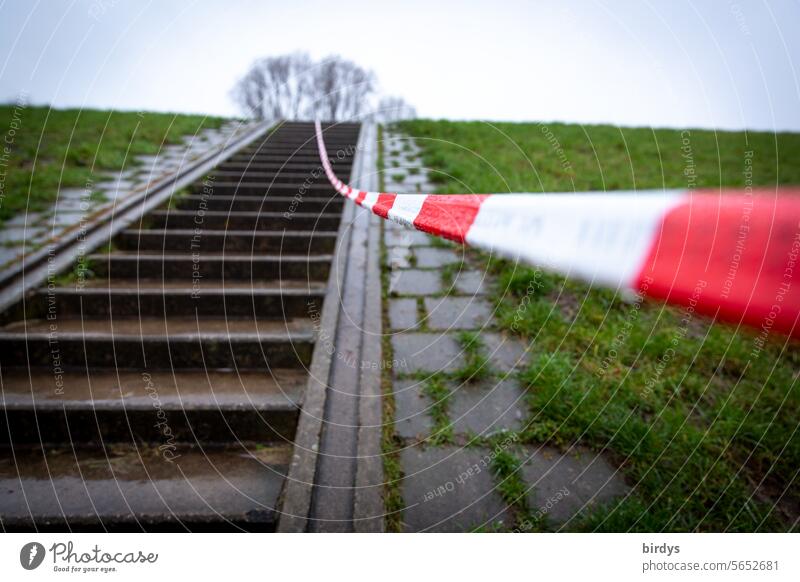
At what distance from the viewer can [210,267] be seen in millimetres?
2836

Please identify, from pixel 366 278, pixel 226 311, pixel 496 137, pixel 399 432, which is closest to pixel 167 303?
pixel 226 311

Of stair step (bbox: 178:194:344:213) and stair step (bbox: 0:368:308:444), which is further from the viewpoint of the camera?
stair step (bbox: 178:194:344:213)

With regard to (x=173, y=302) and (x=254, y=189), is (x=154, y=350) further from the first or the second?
(x=254, y=189)

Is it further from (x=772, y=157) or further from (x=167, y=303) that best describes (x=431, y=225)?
(x=772, y=157)

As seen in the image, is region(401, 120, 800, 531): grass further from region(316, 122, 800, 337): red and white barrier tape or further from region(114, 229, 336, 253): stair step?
region(114, 229, 336, 253): stair step

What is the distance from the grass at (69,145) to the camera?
3.80 meters

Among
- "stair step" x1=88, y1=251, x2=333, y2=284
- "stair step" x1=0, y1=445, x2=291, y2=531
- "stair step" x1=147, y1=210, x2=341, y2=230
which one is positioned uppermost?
"stair step" x1=147, y1=210, x2=341, y2=230

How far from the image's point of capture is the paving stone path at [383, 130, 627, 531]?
1459 millimetres

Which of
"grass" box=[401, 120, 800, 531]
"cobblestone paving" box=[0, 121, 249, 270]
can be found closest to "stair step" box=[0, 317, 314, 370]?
"cobblestone paving" box=[0, 121, 249, 270]

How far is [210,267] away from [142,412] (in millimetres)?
1287

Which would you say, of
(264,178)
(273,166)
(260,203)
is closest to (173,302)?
(260,203)

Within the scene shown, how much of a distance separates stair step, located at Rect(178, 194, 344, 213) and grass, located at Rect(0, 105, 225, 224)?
1238 millimetres

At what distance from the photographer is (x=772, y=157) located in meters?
6.29

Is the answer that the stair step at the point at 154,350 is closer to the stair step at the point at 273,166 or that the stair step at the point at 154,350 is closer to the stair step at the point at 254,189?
the stair step at the point at 254,189
